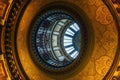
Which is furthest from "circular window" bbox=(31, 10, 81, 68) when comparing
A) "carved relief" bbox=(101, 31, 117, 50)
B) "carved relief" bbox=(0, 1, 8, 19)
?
"carved relief" bbox=(0, 1, 8, 19)

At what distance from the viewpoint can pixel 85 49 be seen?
36.0 ft

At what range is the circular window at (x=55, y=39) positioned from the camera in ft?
41.0

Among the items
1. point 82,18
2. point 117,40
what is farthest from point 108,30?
point 82,18

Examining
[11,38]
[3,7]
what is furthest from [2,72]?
[3,7]

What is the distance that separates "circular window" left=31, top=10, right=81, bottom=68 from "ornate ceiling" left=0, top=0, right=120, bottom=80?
0.76m

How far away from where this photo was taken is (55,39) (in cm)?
1770

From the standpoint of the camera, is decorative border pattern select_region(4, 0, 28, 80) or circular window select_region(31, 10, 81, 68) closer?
decorative border pattern select_region(4, 0, 28, 80)

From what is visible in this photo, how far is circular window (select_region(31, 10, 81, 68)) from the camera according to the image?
12.5 m

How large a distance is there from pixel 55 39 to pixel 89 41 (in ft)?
23.0

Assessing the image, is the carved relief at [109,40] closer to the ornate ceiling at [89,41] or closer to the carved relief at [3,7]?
the ornate ceiling at [89,41]

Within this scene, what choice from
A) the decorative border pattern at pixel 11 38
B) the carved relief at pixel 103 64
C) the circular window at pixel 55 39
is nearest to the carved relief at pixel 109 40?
the carved relief at pixel 103 64

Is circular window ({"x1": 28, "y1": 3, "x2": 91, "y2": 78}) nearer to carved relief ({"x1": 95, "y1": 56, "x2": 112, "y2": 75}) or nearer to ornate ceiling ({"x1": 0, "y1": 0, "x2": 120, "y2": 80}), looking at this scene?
ornate ceiling ({"x1": 0, "y1": 0, "x2": 120, "y2": 80})

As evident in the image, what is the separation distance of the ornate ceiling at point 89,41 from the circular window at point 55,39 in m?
0.76

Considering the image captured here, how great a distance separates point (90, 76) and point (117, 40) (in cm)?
188
